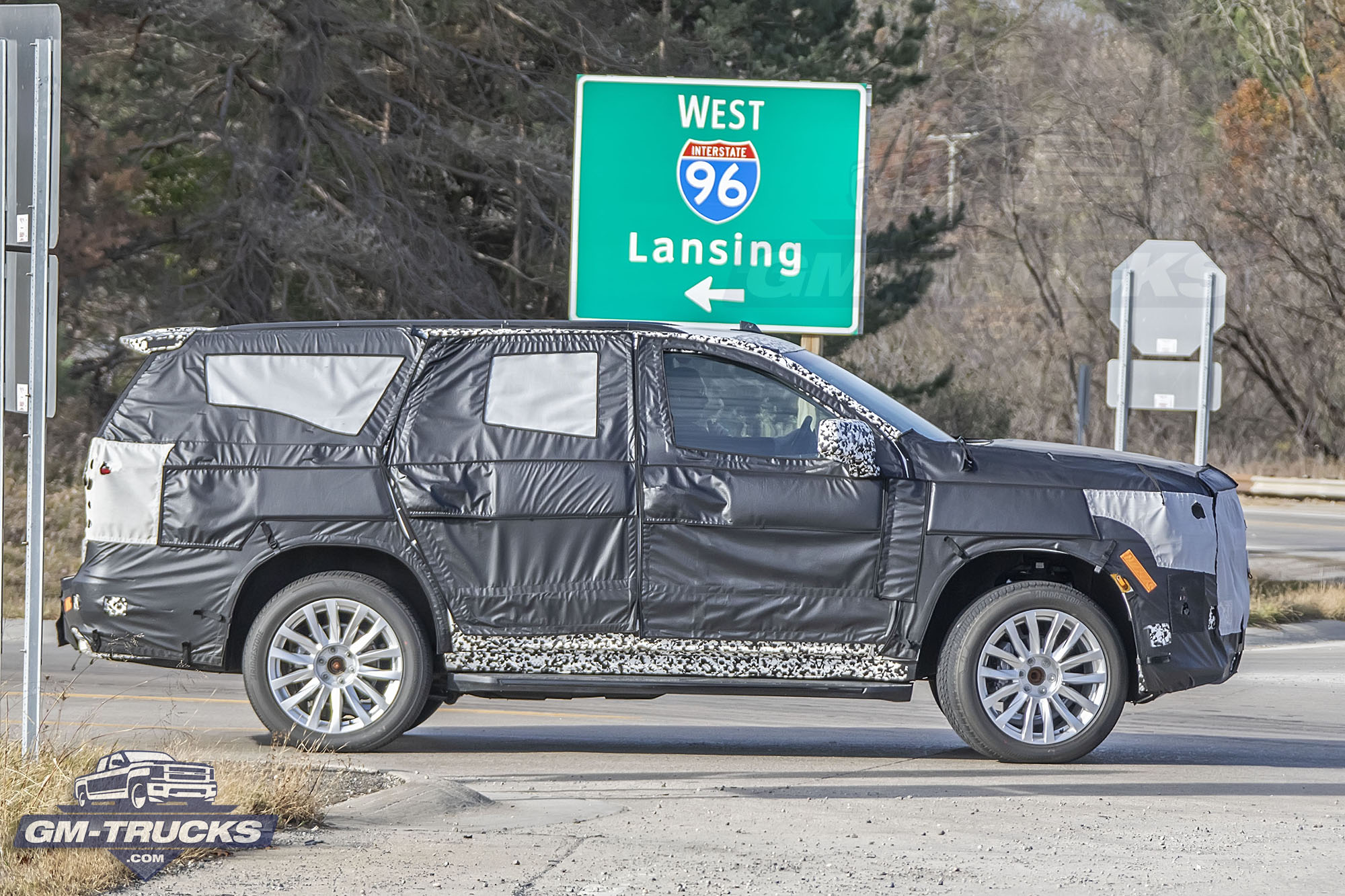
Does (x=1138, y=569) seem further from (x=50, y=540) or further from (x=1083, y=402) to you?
(x=50, y=540)

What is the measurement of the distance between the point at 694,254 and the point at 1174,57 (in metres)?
28.6

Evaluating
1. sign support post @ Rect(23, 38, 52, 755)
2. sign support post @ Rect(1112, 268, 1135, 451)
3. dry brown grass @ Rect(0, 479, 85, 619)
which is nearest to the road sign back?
sign support post @ Rect(1112, 268, 1135, 451)

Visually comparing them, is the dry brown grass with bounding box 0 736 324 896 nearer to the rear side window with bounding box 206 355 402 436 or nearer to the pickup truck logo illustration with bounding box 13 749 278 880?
the pickup truck logo illustration with bounding box 13 749 278 880

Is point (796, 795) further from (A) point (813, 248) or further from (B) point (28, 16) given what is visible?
(A) point (813, 248)

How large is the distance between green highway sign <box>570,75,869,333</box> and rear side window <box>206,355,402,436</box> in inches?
298

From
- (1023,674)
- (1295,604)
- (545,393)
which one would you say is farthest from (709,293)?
(1023,674)

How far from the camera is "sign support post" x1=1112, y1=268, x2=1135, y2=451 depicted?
1483cm

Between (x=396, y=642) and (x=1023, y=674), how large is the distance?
9.33 feet

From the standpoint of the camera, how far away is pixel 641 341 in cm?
815

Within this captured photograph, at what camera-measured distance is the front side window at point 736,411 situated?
794 cm

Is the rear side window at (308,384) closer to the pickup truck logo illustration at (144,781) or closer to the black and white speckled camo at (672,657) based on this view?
the black and white speckled camo at (672,657)

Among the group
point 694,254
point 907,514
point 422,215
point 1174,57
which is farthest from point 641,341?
point 1174,57

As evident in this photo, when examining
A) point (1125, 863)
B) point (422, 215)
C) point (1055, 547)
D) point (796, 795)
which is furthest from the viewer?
point (422, 215)

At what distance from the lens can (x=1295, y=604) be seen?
14.8 meters
